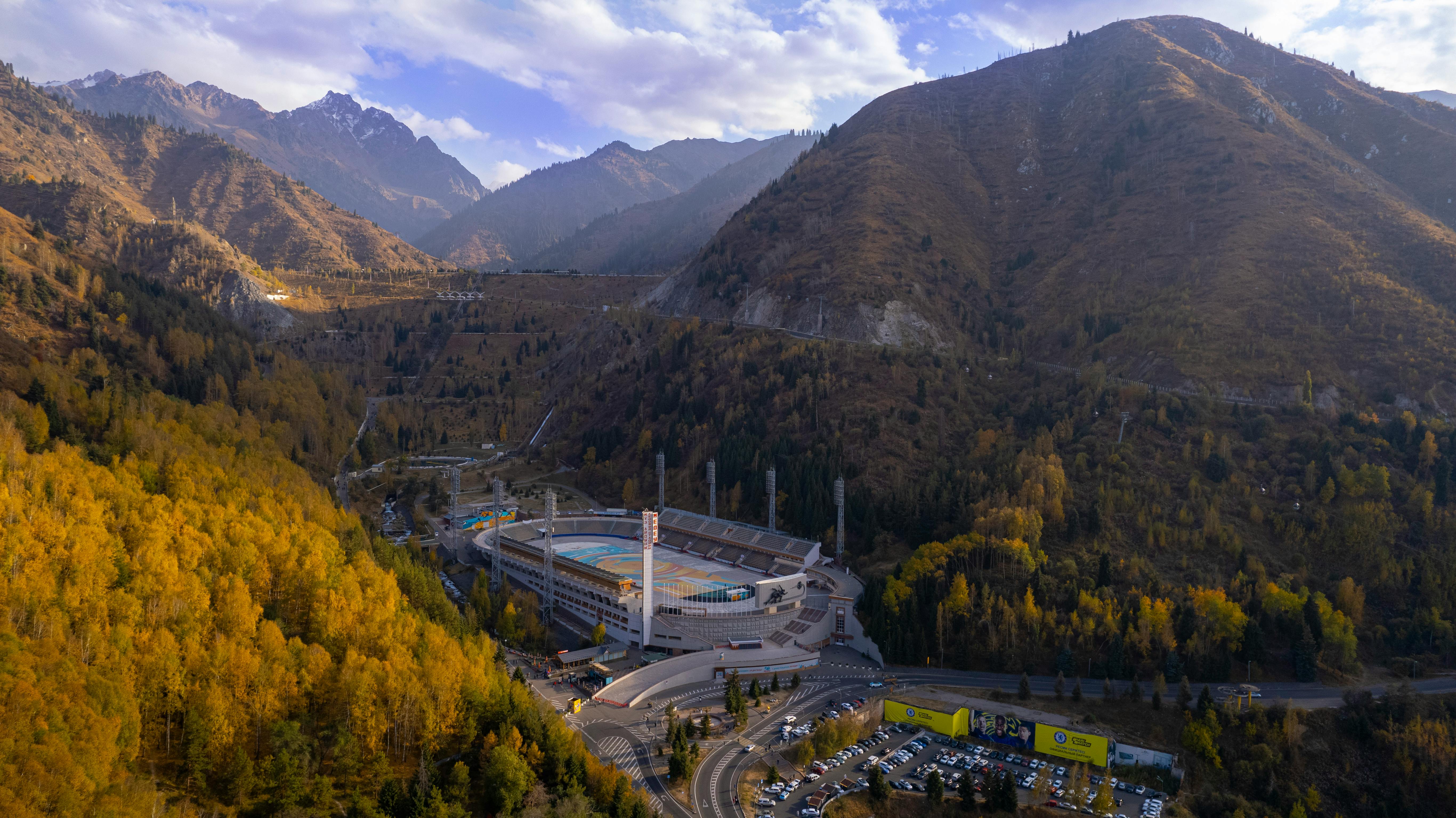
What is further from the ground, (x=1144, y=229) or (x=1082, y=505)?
(x=1144, y=229)

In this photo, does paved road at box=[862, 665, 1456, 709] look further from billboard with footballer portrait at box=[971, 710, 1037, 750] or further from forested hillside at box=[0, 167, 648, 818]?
forested hillside at box=[0, 167, 648, 818]

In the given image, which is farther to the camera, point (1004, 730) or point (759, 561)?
point (759, 561)

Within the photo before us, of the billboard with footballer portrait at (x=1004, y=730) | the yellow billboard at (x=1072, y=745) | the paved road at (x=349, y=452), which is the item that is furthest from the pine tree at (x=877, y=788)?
the paved road at (x=349, y=452)

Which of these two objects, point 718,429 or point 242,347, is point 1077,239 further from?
point 242,347

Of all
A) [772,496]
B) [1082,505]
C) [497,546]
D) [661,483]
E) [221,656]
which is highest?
[1082,505]

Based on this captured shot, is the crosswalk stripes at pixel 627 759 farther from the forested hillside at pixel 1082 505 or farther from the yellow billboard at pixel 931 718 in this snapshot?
the forested hillside at pixel 1082 505

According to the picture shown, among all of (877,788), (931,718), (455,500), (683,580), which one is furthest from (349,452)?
(877,788)

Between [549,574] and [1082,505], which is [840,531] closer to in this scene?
[1082,505]
